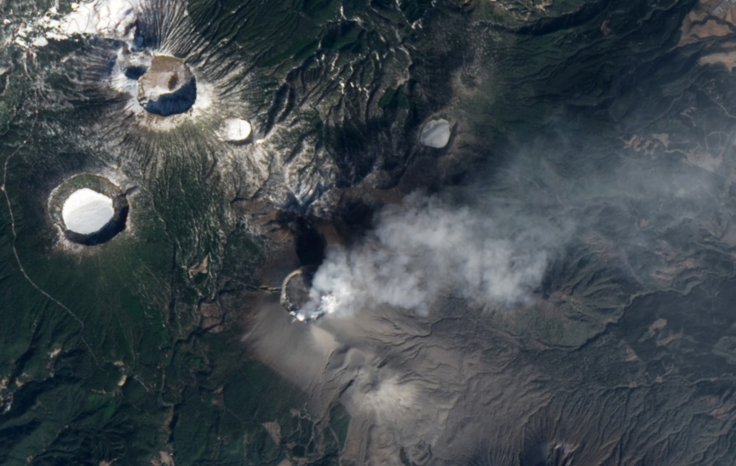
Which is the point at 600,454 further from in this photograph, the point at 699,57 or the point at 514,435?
the point at 699,57

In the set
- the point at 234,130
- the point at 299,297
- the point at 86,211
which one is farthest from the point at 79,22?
the point at 299,297

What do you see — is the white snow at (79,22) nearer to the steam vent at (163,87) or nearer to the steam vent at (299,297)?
the steam vent at (163,87)

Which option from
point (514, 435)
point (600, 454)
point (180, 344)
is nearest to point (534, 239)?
point (514, 435)

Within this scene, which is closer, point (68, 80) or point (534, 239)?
point (68, 80)

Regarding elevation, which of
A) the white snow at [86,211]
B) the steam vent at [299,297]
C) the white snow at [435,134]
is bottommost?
the steam vent at [299,297]

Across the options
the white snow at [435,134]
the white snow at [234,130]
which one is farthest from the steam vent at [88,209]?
the white snow at [435,134]

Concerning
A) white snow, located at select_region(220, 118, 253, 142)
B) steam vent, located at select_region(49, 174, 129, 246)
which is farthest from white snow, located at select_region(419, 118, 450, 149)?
steam vent, located at select_region(49, 174, 129, 246)

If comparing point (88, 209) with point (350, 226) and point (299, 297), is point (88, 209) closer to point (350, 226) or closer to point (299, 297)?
point (299, 297)
